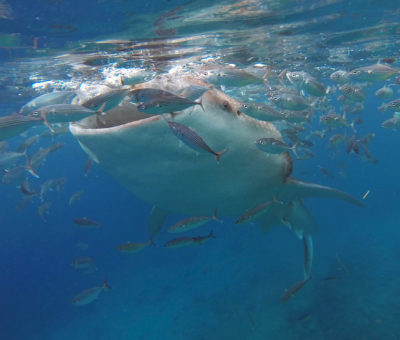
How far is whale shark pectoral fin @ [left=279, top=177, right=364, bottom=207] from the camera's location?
157 inches

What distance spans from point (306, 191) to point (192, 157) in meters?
2.38

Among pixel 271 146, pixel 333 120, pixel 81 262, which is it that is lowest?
pixel 81 262

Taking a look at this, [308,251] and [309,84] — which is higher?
[309,84]

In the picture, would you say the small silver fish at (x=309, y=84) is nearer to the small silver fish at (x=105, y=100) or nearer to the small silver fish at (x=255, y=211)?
the small silver fish at (x=255, y=211)

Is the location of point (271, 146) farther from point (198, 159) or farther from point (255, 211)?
point (255, 211)

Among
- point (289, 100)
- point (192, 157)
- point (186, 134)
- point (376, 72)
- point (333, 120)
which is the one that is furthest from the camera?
point (333, 120)

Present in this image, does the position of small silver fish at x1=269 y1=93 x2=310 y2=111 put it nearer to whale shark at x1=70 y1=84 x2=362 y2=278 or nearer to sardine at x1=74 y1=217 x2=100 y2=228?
whale shark at x1=70 y1=84 x2=362 y2=278

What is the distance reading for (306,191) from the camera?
14.4 feet

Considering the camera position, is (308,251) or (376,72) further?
(376,72)

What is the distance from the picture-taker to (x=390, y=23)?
37.4ft

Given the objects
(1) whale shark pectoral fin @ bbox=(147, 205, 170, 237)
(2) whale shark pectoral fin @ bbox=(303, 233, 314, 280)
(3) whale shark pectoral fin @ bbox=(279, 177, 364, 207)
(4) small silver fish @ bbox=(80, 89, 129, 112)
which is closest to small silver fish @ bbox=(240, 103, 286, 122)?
(3) whale shark pectoral fin @ bbox=(279, 177, 364, 207)

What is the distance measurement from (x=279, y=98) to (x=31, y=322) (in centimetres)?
2581

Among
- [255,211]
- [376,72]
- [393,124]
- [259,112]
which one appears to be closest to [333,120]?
[376,72]

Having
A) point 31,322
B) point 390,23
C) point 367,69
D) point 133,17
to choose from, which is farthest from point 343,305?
point 31,322
